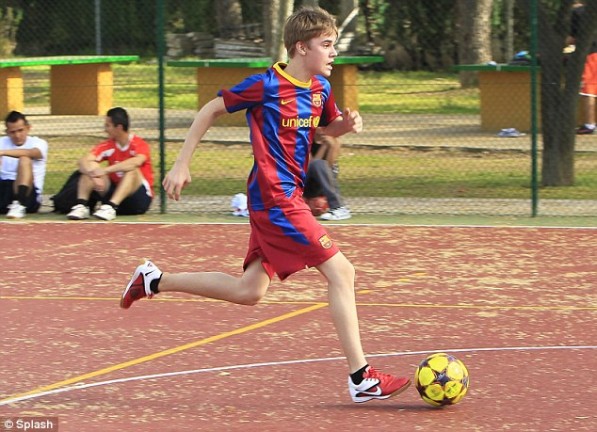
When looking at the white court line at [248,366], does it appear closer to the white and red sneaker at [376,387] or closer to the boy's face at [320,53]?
the white and red sneaker at [376,387]

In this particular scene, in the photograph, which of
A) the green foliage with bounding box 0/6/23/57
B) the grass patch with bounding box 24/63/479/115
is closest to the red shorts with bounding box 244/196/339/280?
the grass patch with bounding box 24/63/479/115

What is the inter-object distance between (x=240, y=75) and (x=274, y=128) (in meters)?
14.5


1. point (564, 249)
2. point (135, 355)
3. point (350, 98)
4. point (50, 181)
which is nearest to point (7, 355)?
point (135, 355)

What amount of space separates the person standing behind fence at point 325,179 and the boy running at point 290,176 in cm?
595

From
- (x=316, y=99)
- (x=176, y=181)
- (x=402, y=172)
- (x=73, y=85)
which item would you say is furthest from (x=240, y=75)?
(x=176, y=181)

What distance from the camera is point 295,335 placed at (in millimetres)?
7816

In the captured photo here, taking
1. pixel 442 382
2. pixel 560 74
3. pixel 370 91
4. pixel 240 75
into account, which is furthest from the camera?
pixel 370 91

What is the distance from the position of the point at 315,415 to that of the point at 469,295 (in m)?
3.16

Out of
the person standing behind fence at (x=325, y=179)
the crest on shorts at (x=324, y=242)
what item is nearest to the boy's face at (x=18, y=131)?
the person standing behind fence at (x=325, y=179)

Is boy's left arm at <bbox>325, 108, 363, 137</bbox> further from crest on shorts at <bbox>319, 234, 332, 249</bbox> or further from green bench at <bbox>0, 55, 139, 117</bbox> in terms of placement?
green bench at <bbox>0, 55, 139, 117</bbox>

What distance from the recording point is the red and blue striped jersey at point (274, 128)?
6.40 metres

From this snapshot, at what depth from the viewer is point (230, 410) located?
6.20 m

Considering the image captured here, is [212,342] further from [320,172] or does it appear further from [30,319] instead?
[320,172]

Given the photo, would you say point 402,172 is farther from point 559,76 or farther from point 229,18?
point 229,18
